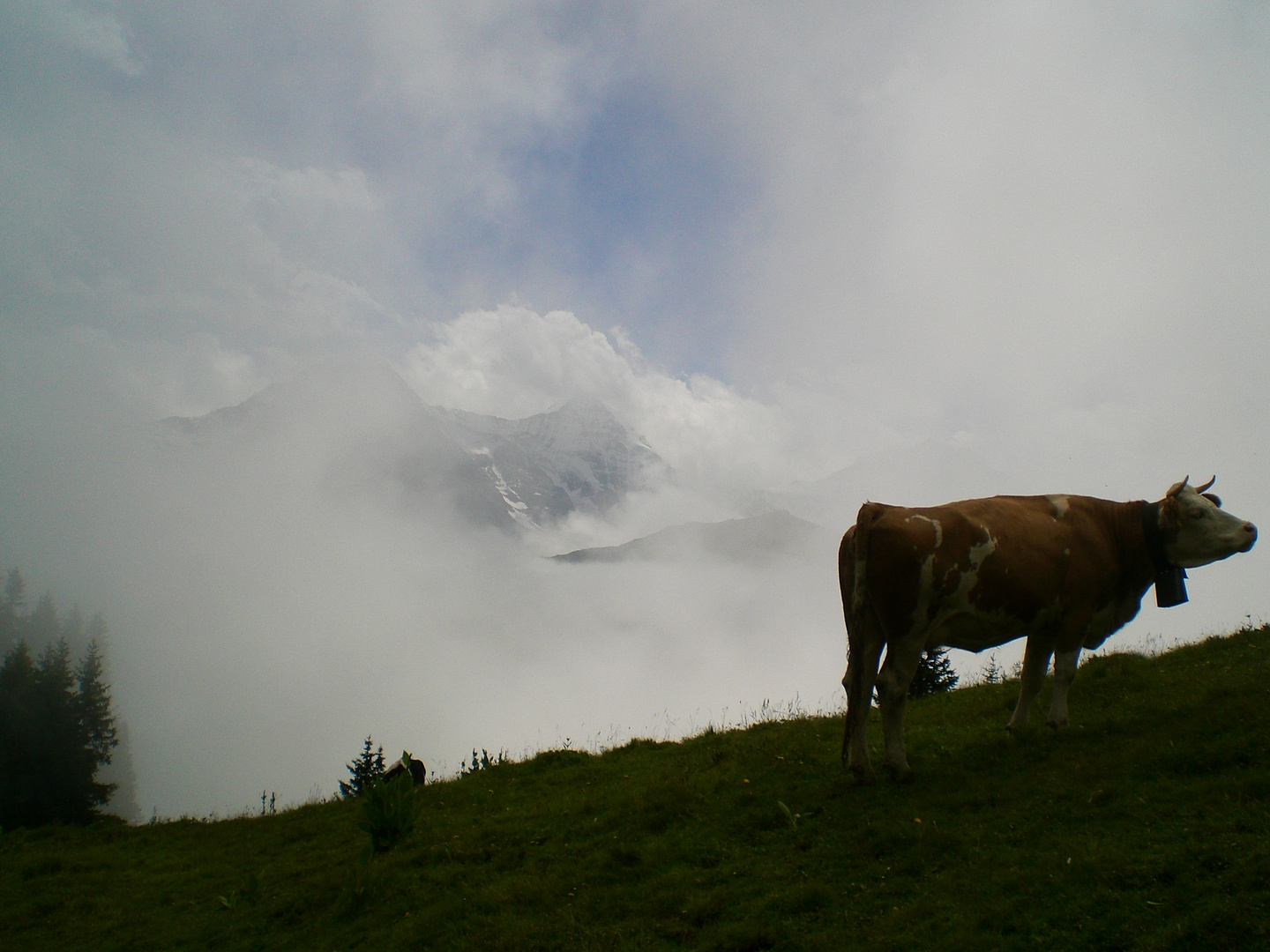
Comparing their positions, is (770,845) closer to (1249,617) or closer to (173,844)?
(1249,617)

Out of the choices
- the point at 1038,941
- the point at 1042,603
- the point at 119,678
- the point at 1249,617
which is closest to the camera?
the point at 1038,941

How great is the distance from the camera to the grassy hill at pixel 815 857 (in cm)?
527

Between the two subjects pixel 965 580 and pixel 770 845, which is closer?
pixel 770 845

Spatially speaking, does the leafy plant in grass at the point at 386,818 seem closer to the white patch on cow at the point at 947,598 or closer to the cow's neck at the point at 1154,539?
the white patch on cow at the point at 947,598

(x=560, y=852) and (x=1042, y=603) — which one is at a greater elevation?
(x=1042, y=603)

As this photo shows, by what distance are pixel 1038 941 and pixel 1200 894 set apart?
112cm

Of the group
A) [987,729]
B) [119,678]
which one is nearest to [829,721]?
[987,729]

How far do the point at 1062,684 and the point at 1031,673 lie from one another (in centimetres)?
39

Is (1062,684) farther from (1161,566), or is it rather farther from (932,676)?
(932,676)

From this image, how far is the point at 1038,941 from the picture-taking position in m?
4.85

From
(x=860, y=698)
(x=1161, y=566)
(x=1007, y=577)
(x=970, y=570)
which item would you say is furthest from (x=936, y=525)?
(x=1161, y=566)

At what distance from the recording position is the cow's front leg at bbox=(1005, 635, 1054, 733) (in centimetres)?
920

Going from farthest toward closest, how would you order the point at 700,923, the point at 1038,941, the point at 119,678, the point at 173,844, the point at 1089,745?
the point at 119,678 → the point at 173,844 → the point at 1089,745 → the point at 700,923 → the point at 1038,941

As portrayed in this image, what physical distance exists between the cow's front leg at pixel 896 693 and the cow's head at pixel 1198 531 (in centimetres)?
398
